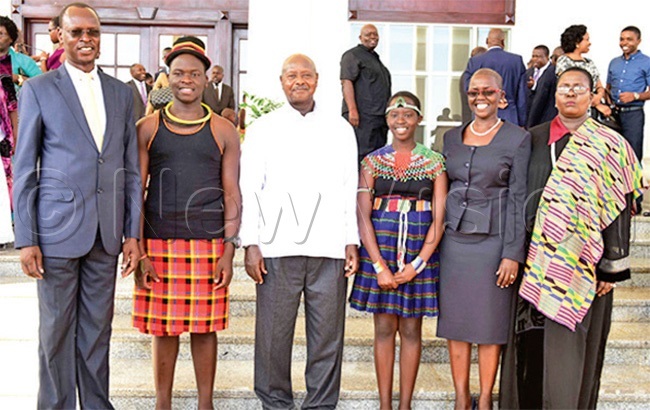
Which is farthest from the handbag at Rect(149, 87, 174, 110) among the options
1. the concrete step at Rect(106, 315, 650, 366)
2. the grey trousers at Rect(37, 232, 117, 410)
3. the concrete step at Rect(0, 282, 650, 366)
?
the grey trousers at Rect(37, 232, 117, 410)

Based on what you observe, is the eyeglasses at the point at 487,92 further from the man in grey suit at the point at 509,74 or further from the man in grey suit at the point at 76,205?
the man in grey suit at the point at 509,74

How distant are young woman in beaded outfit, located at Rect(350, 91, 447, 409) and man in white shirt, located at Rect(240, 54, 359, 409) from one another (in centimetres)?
10

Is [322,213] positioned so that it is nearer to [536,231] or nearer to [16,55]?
[536,231]

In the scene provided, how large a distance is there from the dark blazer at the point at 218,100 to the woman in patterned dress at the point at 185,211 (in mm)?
4651

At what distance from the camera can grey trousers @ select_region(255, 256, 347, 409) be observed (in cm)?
316

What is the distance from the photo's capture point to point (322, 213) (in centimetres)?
A: 313

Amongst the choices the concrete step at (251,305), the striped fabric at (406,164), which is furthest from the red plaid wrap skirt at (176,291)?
the concrete step at (251,305)

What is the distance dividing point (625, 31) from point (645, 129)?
125 centimetres

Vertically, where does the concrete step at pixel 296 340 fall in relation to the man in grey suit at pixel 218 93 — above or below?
below

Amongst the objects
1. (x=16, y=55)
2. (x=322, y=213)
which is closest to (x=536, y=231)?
(x=322, y=213)

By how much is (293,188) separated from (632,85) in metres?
4.32

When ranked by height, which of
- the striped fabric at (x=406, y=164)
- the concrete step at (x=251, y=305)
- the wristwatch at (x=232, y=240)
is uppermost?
the striped fabric at (x=406, y=164)

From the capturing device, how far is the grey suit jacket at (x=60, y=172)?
2730 millimetres

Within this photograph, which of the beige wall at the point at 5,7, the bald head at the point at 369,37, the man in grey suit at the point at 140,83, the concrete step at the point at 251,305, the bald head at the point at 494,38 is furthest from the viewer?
the beige wall at the point at 5,7
